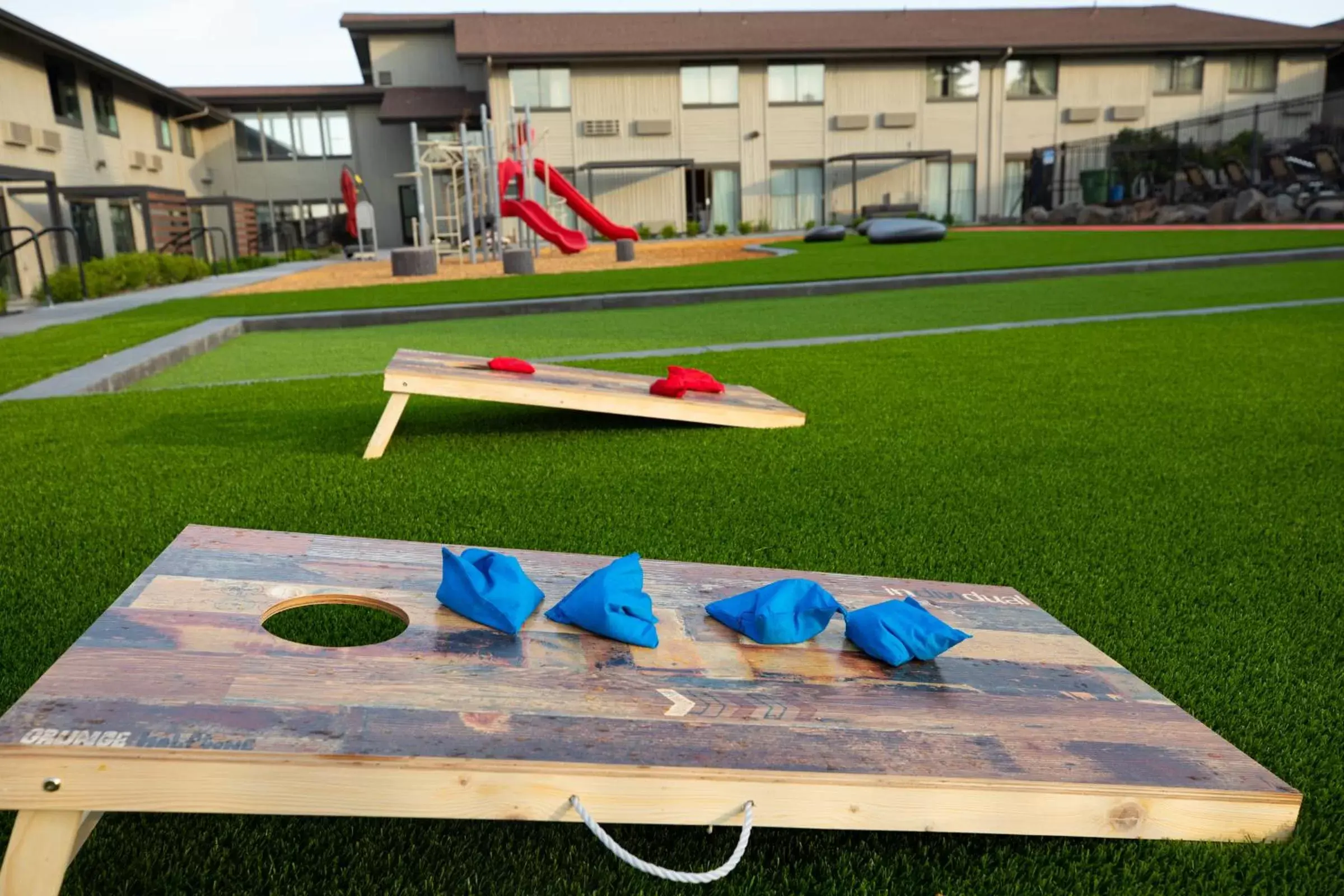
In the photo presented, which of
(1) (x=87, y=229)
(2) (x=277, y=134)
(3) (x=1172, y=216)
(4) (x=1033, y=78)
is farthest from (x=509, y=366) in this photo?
(4) (x=1033, y=78)

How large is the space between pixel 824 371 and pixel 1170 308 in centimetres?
499

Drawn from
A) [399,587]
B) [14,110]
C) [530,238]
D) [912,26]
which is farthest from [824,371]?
[912,26]

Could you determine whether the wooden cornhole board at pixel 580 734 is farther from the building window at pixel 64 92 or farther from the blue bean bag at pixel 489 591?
the building window at pixel 64 92

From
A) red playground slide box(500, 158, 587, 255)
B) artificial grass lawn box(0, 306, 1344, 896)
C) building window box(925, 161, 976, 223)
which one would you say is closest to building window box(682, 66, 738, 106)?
building window box(925, 161, 976, 223)

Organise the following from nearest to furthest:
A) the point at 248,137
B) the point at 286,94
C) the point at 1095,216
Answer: the point at 1095,216 → the point at 286,94 → the point at 248,137

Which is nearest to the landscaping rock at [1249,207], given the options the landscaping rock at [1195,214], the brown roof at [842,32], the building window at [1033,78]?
the landscaping rock at [1195,214]

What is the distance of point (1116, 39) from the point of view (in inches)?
1260

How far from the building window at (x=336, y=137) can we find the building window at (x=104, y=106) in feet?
30.1

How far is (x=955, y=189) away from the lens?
3291 centimetres

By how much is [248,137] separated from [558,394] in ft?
109

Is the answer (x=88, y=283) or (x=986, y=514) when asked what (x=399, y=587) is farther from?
(x=88, y=283)

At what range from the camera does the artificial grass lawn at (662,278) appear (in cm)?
929

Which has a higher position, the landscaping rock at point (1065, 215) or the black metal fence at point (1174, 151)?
the black metal fence at point (1174, 151)

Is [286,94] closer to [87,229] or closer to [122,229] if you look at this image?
[122,229]
